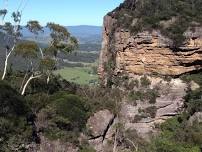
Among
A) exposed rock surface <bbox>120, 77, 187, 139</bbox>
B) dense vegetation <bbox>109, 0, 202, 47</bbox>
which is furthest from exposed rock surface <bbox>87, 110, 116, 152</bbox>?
dense vegetation <bbox>109, 0, 202, 47</bbox>

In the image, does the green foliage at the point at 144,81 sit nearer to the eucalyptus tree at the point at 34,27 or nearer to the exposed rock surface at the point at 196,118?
the exposed rock surface at the point at 196,118

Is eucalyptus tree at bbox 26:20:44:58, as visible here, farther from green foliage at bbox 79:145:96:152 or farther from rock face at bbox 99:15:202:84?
green foliage at bbox 79:145:96:152

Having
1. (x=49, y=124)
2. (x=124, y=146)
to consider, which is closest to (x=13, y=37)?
(x=49, y=124)

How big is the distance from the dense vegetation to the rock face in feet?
2.90

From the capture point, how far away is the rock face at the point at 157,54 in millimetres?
56031

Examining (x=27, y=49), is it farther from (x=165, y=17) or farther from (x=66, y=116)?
(x=165, y=17)

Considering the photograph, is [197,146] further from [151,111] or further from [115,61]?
[115,61]

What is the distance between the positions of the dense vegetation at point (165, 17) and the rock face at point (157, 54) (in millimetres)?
885

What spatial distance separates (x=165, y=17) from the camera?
58.9 metres

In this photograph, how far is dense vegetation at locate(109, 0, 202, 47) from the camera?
186ft

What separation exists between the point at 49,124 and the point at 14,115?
5.80m

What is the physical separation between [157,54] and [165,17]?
5578mm

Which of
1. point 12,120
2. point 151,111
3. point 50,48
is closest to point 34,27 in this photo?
point 50,48

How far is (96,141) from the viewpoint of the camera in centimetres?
4919
